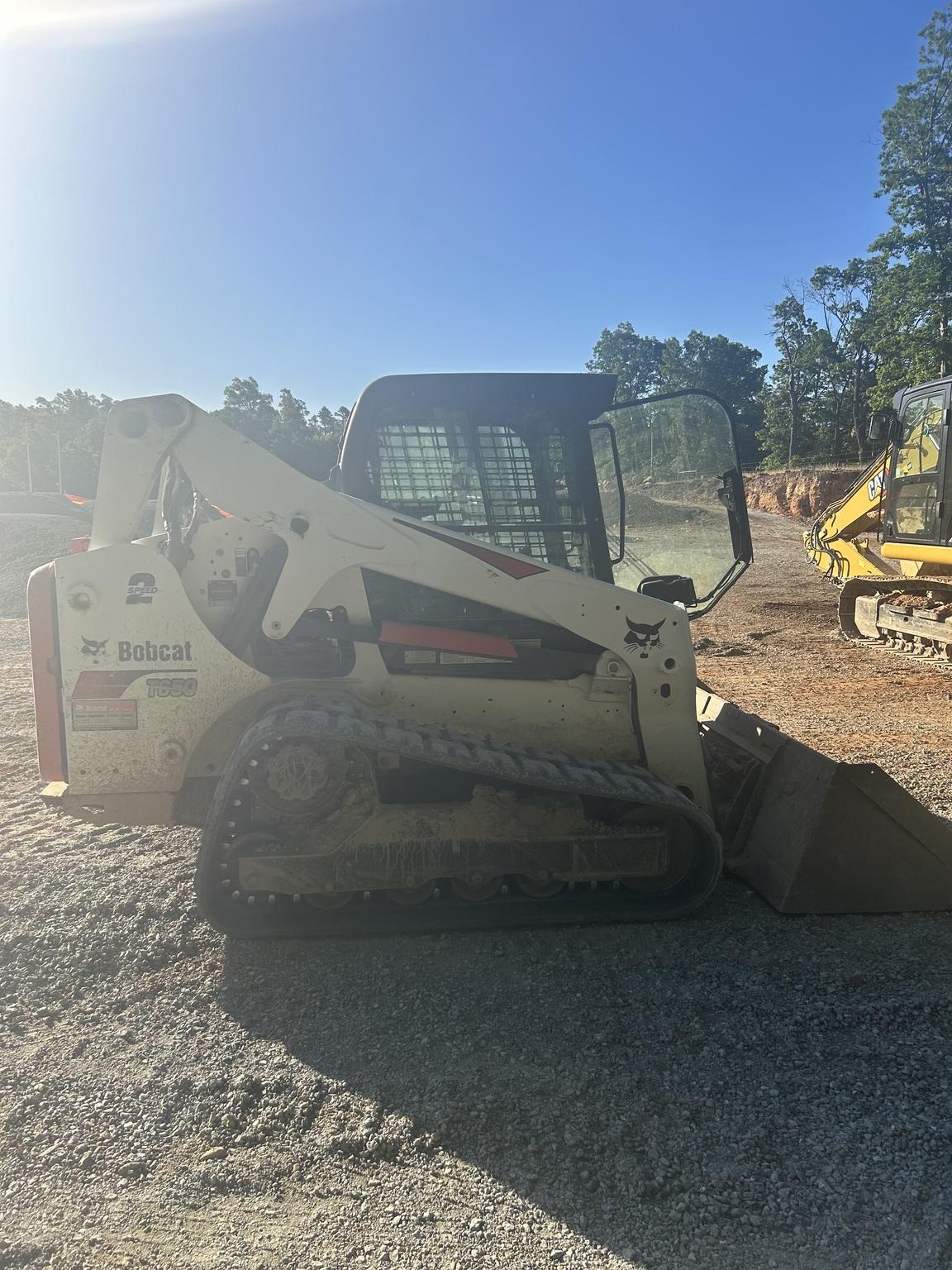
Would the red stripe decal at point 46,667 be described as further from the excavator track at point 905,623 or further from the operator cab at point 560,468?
the excavator track at point 905,623

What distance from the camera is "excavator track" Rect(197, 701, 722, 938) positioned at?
3043mm

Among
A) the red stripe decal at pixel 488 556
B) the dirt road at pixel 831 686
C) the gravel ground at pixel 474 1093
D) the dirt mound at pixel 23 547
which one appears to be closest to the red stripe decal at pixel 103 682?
the gravel ground at pixel 474 1093

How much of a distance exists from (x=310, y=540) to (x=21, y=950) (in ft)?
6.62

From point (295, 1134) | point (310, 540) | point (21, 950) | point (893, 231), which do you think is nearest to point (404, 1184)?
point (295, 1134)

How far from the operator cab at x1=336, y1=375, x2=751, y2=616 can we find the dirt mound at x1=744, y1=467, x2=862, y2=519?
90.3 feet

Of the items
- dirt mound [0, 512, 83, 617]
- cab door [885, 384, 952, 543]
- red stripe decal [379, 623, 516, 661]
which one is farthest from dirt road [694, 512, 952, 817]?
dirt mound [0, 512, 83, 617]

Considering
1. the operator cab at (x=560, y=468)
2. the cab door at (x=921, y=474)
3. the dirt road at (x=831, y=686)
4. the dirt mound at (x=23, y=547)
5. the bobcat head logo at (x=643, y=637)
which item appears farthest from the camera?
the dirt mound at (x=23, y=547)

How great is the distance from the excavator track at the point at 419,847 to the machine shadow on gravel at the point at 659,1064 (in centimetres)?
11

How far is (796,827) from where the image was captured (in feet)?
11.5

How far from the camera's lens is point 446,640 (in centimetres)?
351

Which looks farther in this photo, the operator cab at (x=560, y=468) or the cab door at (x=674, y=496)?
the cab door at (x=674, y=496)

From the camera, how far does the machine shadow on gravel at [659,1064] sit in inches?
78.3

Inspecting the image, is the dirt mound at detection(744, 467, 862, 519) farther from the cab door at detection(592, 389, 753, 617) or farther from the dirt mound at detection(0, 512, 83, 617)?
the cab door at detection(592, 389, 753, 617)

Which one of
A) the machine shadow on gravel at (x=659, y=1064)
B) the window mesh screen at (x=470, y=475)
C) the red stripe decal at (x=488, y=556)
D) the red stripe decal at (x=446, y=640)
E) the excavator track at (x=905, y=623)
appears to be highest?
the window mesh screen at (x=470, y=475)
